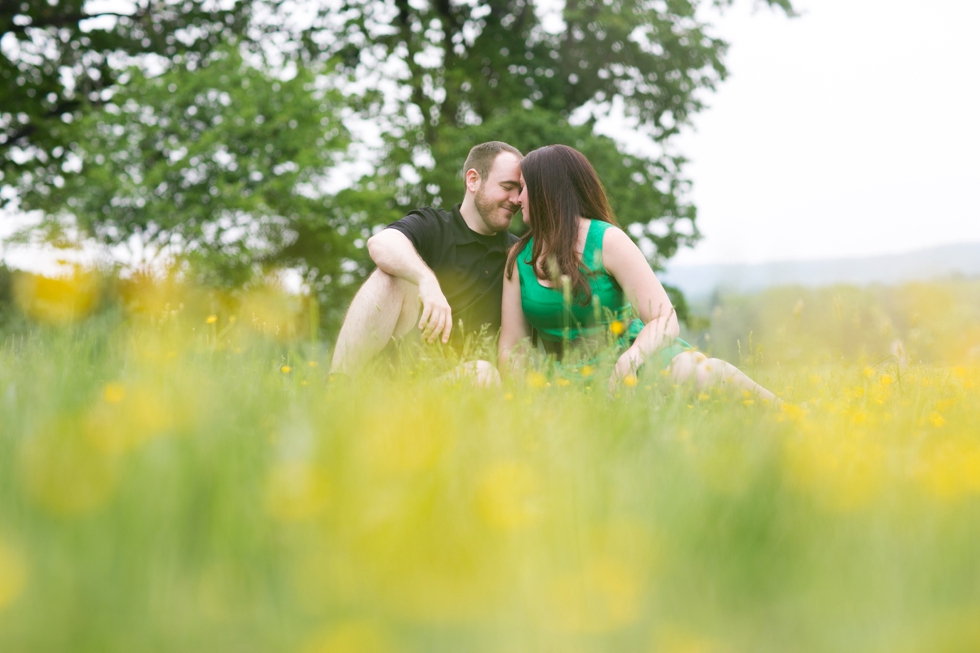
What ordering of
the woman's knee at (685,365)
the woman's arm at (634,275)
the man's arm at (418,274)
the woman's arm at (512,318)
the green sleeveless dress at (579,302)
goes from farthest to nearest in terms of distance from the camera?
the woman's arm at (512,318), the green sleeveless dress at (579,302), the woman's arm at (634,275), the man's arm at (418,274), the woman's knee at (685,365)

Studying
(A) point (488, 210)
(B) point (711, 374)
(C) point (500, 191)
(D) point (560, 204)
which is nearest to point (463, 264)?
(A) point (488, 210)

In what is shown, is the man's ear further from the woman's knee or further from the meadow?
the meadow

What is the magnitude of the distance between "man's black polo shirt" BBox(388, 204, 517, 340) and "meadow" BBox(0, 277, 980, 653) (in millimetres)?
2244

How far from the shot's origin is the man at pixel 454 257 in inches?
156

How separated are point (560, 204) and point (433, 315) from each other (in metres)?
0.92

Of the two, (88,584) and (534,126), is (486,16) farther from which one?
(88,584)

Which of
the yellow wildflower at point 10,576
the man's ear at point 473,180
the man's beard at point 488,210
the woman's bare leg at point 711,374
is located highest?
the man's ear at point 473,180

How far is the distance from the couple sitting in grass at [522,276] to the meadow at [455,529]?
133 cm

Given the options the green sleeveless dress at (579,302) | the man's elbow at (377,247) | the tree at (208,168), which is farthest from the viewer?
the tree at (208,168)

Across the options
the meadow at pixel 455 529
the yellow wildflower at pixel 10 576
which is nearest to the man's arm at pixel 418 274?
the meadow at pixel 455 529

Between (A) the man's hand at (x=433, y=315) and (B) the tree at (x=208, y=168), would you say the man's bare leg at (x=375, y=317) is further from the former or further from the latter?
(B) the tree at (x=208, y=168)

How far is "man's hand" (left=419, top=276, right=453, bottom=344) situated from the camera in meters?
3.37

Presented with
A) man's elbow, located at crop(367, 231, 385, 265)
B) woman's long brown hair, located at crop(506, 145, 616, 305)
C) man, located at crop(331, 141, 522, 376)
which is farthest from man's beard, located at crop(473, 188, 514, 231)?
man's elbow, located at crop(367, 231, 385, 265)

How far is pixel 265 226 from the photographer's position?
1220cm
